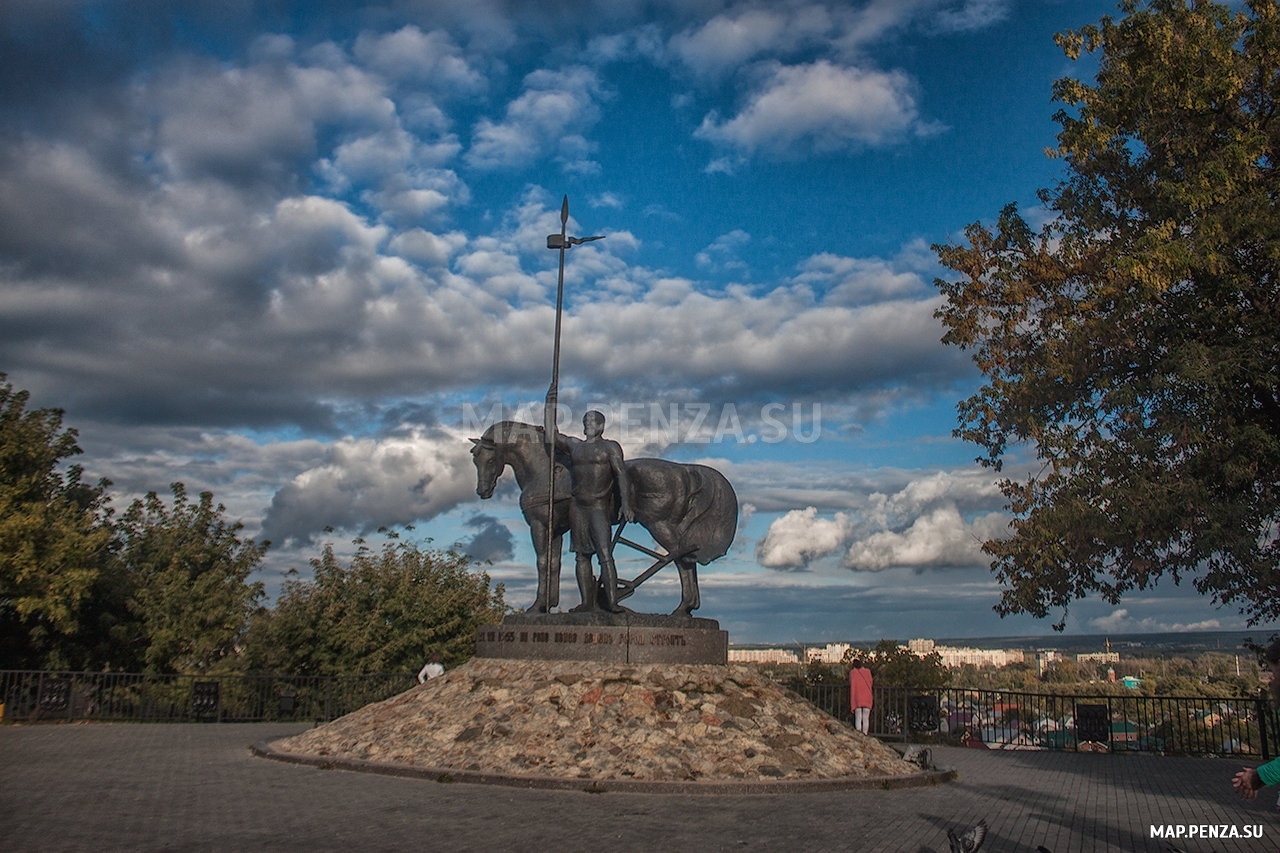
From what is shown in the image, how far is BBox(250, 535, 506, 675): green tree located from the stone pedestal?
36.3 feet

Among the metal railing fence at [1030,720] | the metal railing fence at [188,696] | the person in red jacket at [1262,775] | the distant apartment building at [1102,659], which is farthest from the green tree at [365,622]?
the distant apartment building at [1102,659]

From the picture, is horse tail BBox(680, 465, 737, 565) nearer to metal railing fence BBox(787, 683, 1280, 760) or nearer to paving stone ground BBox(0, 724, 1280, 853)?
paving stone ground BBox(0, 724, 1280, 853)

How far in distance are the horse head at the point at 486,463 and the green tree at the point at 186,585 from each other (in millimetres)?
14151

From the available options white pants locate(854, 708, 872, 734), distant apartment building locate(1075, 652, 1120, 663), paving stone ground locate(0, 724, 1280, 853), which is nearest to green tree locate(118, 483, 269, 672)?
paving stone ground locate(0, 724, 1280, 853)

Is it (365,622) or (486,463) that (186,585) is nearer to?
(365,622)

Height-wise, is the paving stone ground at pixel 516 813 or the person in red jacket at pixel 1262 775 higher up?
the person in red jacket at pixel 1262 775

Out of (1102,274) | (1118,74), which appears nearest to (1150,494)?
(1102,274)

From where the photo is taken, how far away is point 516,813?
8.79m

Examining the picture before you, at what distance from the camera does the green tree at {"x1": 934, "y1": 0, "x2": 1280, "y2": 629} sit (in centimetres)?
1529

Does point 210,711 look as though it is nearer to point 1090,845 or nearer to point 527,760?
point 527,760

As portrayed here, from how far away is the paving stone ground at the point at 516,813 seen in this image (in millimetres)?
7531

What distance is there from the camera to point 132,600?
24.6m

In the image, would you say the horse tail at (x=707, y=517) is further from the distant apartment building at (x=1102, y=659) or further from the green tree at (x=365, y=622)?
the distant apartment building at (x=1102, y=659)

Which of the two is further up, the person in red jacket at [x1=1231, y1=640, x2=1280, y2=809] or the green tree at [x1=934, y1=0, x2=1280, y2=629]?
the green tree at [x1=934, y1=0, x2=1280, y2=629]
